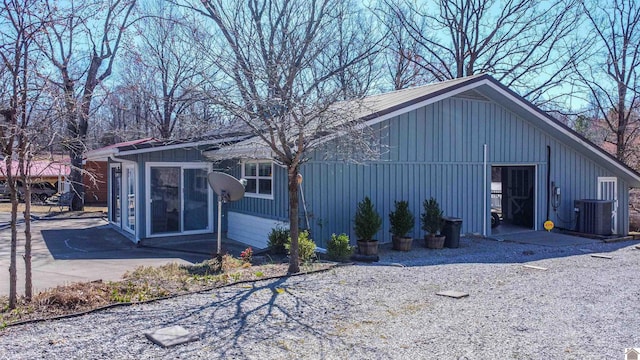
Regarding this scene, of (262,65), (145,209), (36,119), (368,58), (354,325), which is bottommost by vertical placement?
(354,325)

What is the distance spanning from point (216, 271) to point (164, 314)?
2276 millimetres

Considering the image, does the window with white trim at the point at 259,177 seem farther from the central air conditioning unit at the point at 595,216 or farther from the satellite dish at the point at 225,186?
the central air conditioning unit at the point at 595,216

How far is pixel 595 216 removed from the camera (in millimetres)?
13016

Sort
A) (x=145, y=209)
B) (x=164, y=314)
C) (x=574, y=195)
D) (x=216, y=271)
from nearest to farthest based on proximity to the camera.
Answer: (x=164, y=314) < (x=216, y=271) < (x=145, y=209) < (x=574, y=195)

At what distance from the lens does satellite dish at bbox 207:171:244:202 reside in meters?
7.88

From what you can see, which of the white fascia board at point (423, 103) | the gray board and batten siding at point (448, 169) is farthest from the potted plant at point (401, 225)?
the white fascia board at point (423, 103)

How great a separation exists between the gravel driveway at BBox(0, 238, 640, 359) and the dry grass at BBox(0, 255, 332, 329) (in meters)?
0.32

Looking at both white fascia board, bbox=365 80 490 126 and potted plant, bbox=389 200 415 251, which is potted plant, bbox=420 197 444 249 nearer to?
potted plant, bbox=389 200 415 251

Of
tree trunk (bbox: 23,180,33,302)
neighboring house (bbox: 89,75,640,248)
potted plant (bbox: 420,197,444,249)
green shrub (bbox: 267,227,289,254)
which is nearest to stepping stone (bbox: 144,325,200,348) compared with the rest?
tree trunk (bbox: 23,180,33,302)

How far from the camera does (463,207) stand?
1216cm

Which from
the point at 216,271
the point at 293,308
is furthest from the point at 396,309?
the point at 216,271

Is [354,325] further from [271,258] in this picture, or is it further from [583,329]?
[271,258]

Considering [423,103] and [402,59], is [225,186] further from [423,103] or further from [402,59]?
[402,59]

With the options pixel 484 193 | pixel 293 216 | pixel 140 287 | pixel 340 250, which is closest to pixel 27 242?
pixel 140 287
